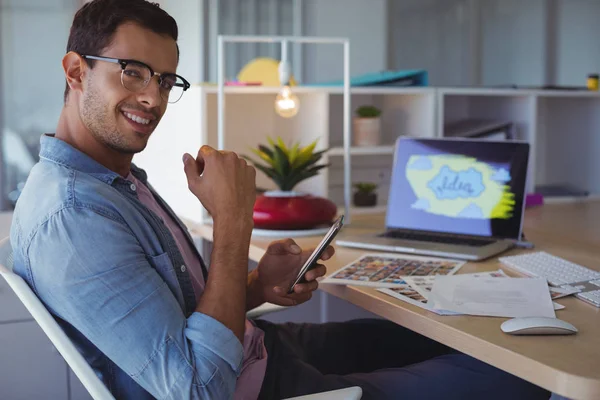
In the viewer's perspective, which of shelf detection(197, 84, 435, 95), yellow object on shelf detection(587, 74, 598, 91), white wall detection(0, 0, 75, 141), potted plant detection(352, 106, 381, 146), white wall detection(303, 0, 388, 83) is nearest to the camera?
shelf detection(197, 84, 435, 95)

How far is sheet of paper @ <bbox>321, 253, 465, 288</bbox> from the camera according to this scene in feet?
4.99

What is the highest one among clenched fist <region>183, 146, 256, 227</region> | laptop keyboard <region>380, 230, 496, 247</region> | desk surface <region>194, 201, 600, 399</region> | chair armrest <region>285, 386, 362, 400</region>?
clenched fist <region>183, 146, 256, 227</region>

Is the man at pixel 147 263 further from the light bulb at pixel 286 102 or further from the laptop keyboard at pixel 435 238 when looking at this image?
the light bulb at pixel 286 102

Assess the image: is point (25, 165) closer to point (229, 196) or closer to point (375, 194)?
point (375, 194)

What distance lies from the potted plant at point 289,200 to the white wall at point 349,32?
2503 millimetres

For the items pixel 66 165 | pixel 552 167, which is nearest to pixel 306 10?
pixel 552 167

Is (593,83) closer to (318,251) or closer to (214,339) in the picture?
(318,251)

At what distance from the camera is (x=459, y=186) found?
1990 millimetres

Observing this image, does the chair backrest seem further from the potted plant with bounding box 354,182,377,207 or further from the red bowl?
the potted plant with bounding box 354,182,377,207

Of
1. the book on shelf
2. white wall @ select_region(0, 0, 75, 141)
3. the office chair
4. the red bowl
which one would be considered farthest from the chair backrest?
white wall @ select_region(0, 0, 75, 141)

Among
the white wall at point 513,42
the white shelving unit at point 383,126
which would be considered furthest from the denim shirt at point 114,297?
the white wall at point 513,42

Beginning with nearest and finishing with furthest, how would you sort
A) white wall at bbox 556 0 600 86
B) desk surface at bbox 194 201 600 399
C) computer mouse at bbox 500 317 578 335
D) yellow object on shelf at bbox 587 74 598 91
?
desk surface at bbox 194 201 600 399
computer mouse at bbox 500 317 578 335
yellow object on shelf at bbox 587 74 598 91
white wall at bbox 556 0 600 86

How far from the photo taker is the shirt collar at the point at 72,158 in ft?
4.09

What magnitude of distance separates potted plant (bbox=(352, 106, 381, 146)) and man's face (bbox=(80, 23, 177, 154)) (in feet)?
4.37
